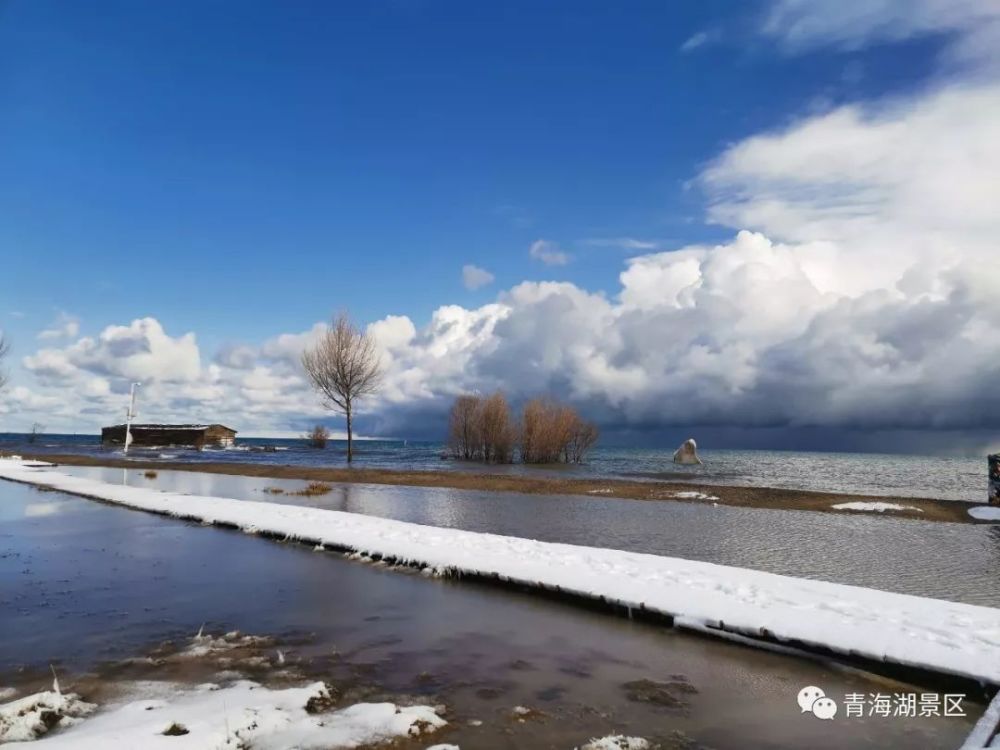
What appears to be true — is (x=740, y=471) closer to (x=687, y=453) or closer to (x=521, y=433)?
(x=687, y=453)

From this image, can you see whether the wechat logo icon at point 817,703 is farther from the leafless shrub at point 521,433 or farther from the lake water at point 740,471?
the leafless shrub at point 521,433

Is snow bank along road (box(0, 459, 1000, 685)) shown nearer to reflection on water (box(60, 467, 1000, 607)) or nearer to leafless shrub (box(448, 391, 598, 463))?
reflection on water (box(60, 467, 1000, 607))

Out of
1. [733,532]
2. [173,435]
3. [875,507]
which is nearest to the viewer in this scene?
[733,532]

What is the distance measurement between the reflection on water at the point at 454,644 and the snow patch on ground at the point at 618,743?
0.14m

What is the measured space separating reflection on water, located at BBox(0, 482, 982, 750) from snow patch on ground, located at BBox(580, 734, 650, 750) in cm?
14

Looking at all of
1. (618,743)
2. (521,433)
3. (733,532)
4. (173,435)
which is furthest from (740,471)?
(173,435)

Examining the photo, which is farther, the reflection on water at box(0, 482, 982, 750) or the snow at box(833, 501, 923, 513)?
the snow at box(833, 501, 923, 513)

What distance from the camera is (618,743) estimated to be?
509 cm

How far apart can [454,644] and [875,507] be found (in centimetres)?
2284

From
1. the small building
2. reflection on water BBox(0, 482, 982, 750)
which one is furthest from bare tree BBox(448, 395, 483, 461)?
reflection on water BBox(0, 482, 982, 750)

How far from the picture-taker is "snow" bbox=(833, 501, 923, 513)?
78.3ft

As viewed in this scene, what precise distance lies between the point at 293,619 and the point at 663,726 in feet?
17.2

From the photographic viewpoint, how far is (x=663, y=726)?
5.49 metres

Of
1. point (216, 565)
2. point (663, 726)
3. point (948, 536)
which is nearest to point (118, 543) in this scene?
point (216, 565)
